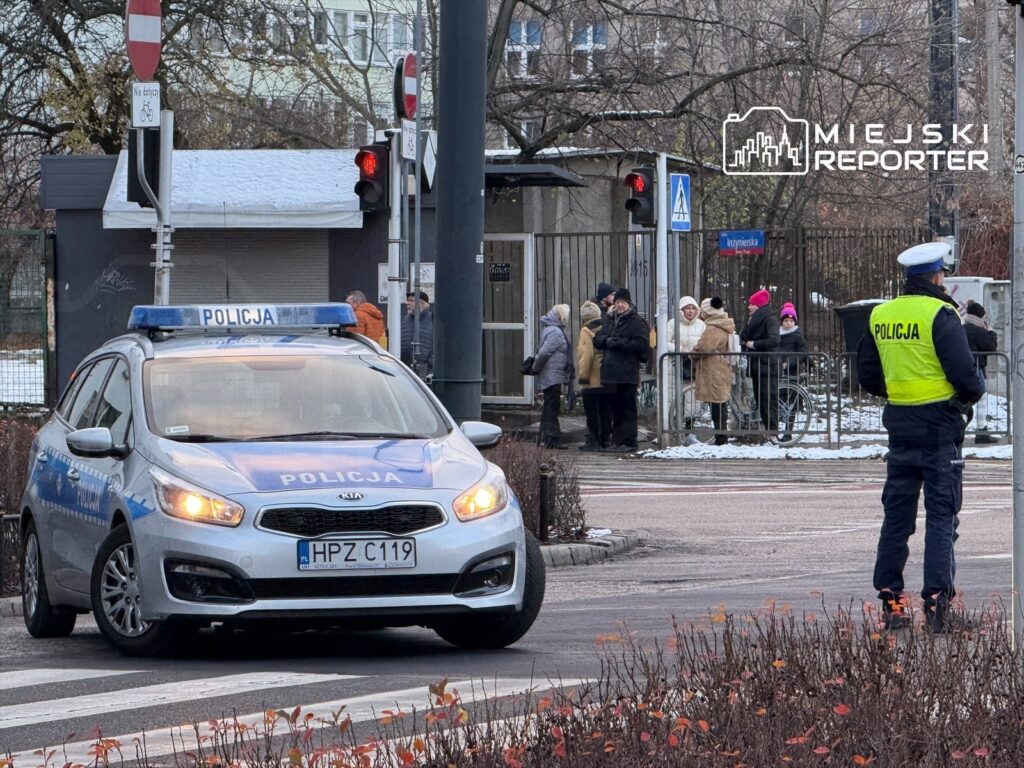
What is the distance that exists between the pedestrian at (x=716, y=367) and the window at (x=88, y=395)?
1367 cm

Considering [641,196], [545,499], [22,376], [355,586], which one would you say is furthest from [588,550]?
[22,376]

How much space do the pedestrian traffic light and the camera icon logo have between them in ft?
38.4

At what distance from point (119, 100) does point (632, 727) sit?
991 inches

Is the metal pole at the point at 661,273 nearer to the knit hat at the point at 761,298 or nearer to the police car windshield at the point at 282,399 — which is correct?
the knit hat at the point at 761,298

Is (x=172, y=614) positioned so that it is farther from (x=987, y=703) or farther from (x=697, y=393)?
(x=697, y=393)

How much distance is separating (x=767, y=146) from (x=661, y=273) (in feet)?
38.7

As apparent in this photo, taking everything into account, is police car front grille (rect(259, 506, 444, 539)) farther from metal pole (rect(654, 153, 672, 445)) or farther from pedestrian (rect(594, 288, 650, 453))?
pedestrian (rect(594, 288, 650, 453))

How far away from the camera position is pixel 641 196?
21906 millimetres

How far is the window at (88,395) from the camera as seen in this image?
9977 millimetres

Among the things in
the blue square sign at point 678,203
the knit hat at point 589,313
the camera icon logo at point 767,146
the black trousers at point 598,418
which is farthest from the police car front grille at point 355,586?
the camera icon logo at point 767,146

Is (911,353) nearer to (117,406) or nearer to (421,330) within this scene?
(117,406)

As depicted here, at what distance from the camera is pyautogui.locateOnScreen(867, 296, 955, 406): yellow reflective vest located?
9.10 meters

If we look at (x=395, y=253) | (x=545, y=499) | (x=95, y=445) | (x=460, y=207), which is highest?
(x=460, y=207)

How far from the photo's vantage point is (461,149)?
13.9 metres
